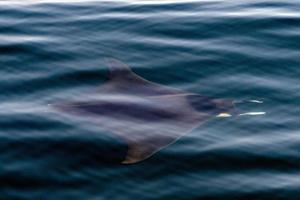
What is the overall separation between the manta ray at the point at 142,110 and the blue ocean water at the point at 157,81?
0.27 feet

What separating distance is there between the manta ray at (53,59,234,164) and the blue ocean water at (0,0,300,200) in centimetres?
8

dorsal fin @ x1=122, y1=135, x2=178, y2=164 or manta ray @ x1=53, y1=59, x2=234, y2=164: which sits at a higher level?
manta ray @ x1=53, y1=59, x2=234, y2=164

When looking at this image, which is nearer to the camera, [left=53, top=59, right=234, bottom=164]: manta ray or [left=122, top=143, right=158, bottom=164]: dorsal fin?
[left=122, top=143, right=158, bottom=164]: dorsal fin

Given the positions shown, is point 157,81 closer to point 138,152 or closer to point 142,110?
point 142,110

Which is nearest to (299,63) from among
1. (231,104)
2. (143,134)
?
(231,104)

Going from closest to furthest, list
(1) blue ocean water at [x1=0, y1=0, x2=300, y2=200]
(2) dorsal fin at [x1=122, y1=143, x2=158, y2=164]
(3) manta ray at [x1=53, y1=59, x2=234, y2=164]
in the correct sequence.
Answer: (1) blue ocean water at [x1=0, y1=0, x2=300, y2=200]
(2) dorsal fin at [x1=122, y1=143, x2=158, y2=164]
(3) manta ray at [x1=53, y1=59, x2=234, y2=164]

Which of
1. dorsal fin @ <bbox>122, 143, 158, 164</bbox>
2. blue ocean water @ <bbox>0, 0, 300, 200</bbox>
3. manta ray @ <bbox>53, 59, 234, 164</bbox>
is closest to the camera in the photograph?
blue ocean water @ <bbox>0, 0, 300, 200</bbox>

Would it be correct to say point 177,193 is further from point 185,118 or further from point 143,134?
point 185,118

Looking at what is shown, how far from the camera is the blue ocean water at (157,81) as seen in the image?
153 inches

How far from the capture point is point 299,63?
18.0 feet

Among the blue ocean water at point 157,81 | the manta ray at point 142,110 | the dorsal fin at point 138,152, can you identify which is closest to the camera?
the blue ocean water at point 157,81

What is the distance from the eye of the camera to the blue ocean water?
3.89 metres

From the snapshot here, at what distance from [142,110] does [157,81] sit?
2.00 ft

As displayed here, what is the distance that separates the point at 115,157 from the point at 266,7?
10.8 ft
